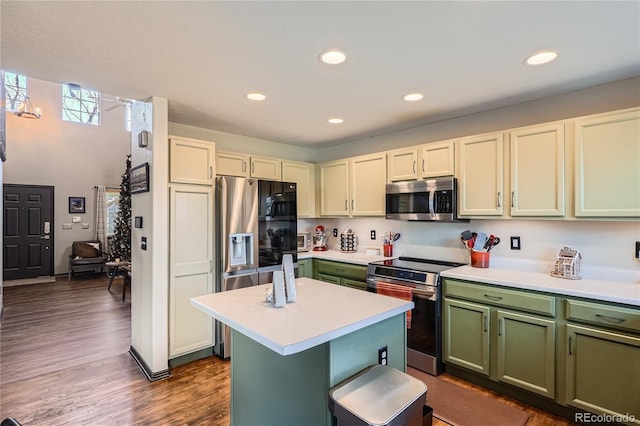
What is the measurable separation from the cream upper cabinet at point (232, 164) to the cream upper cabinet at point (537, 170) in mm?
2699

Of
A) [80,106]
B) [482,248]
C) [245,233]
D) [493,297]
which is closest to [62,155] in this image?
[80,106]

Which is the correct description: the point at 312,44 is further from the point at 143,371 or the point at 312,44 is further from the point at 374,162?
the point at 143,371

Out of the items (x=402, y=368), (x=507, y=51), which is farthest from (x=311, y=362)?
(x=507, y=51)

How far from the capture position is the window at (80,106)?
7.45m

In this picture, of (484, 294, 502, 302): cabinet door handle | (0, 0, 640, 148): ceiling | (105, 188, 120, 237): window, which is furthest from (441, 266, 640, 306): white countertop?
(105, 188, 120, 237): window

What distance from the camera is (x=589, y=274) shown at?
244cm

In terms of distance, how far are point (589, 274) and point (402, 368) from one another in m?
1.79

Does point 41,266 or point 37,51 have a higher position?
point 37,51

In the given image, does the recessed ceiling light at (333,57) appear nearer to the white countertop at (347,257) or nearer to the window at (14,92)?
the white countertop at (347,257)

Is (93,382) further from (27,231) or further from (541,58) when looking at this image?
(27,231)

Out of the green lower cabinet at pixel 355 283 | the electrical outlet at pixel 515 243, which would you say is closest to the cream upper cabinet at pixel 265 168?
the green lower cabinet at pixel 355 283

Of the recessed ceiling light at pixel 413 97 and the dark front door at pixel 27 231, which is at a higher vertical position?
the recessed ceiling light at pixel 413 97

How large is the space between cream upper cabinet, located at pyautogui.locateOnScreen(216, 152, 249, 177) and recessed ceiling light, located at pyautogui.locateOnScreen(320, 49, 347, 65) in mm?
1858

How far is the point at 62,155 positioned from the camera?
728cm
